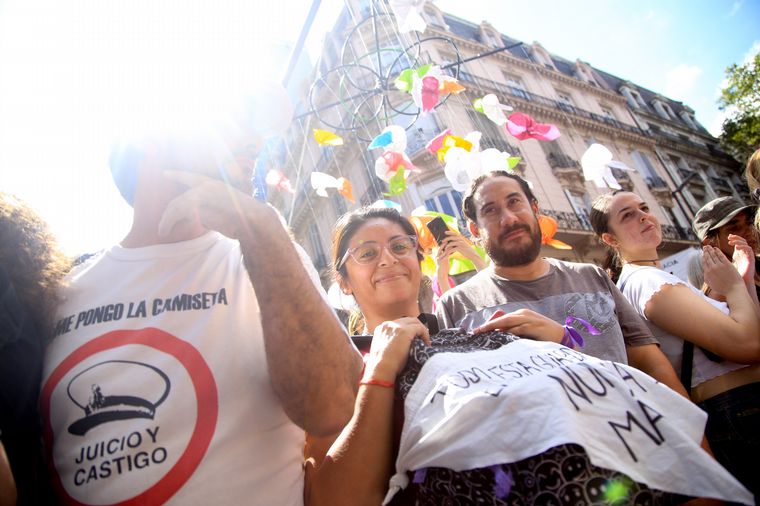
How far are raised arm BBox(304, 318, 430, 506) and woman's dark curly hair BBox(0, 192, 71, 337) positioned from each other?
818 millimetres

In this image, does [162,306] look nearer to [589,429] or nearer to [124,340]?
[124,340]

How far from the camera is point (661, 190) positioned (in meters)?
20.0

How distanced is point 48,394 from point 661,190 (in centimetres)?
2437

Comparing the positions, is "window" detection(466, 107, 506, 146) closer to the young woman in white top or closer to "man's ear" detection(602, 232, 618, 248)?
"man's ear" detection(602, 232, 618, 248)

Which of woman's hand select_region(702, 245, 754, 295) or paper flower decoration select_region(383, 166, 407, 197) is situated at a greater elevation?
paper flower decoration select_region(383, 166, 407, 197)

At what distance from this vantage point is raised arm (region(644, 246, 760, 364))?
163 centimetres

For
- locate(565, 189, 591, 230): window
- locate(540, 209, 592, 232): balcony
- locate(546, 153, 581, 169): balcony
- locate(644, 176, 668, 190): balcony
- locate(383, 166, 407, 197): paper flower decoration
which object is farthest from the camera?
locate(644, 176, 668, 190): balcony

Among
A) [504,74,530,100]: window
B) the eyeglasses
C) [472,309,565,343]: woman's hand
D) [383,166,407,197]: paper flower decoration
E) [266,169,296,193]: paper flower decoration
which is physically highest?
[504,74,530,100]: window

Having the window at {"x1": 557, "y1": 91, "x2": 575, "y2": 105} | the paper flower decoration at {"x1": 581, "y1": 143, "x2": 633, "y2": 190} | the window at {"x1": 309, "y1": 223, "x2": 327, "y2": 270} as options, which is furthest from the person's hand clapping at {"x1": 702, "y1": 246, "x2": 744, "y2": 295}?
the window at {"x1": 557, "y1": 91, "x2": 575, "y2": 105}

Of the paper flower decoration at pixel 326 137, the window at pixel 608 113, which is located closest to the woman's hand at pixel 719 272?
the paper flower decoration at pixel 326 137

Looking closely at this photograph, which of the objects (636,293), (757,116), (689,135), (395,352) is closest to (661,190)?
(757,116)

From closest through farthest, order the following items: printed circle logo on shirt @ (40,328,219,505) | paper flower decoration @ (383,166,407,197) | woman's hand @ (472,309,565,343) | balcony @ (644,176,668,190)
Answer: printed circle logo on shirt @ (40,328,219,505)
woman's hand @ (472,309,565,343)
paper flower decoration @ (383,166,407,197)
balcony @ (644,176,668,190)

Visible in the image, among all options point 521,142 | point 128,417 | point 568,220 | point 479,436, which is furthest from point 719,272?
point 521,142

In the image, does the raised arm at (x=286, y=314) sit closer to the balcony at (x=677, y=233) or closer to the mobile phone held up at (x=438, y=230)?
the mobile phone held up at (x=438, y=230)
